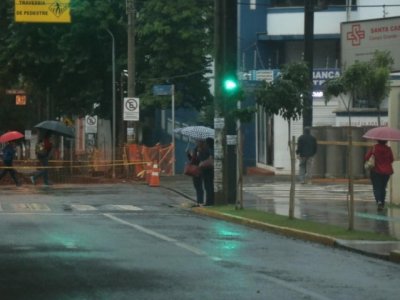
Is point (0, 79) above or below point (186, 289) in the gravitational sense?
above

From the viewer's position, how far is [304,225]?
16.6 meters

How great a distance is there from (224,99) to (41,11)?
8.03 meters

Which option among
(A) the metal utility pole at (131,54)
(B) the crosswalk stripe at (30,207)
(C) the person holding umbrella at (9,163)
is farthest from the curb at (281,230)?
(A) the metal utility pole at (131,54)

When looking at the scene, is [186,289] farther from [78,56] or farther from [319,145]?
[78,56]

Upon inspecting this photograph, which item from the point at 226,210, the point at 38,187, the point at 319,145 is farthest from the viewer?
the point at 319,145

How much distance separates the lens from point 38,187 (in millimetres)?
29938

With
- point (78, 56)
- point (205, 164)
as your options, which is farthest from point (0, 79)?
point (205, 164)

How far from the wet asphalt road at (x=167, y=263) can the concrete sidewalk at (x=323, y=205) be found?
1.13 feet

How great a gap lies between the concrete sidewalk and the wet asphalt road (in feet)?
1.13

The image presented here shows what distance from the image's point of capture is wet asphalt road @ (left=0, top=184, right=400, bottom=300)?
31.9 feet

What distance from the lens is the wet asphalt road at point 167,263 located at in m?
9.71

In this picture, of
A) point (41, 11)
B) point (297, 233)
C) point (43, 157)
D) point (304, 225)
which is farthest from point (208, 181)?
point (43, 157)

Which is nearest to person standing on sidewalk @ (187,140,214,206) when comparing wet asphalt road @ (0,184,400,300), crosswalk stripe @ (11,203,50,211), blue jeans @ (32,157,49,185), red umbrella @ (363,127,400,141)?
wet asphalt road @ (0,184,400,300)

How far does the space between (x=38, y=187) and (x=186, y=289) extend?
20.9 metres
